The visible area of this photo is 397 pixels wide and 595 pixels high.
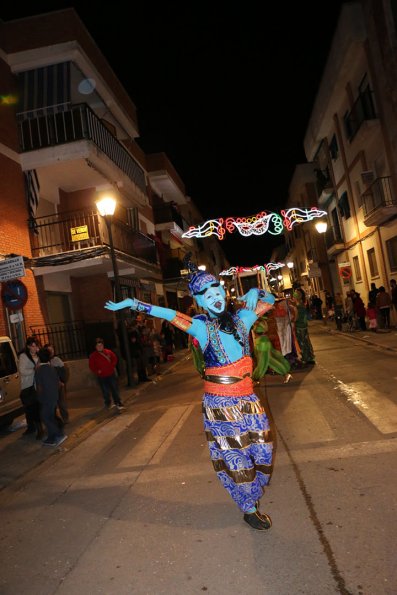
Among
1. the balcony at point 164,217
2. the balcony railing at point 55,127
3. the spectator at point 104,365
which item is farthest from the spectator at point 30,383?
the balcony at point 164,217

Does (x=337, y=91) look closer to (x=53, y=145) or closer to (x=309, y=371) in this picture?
(x=53, y=145)

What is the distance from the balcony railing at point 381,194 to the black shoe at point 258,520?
53.2 ft

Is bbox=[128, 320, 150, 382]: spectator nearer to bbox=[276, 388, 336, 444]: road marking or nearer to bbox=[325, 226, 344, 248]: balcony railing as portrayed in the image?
bbox=[276, 388, 336, 444]: road marking

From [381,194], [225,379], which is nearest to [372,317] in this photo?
[381,194]

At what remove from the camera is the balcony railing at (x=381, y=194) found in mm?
18172

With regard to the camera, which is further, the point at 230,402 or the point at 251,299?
the point at 251,299

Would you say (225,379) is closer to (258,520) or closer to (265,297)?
(265,297)

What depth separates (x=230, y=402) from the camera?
387 centimetres

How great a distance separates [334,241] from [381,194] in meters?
10.2

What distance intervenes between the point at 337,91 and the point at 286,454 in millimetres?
21505

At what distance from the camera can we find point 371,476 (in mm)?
4430

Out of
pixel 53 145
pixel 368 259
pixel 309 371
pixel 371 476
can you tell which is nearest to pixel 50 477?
pixel 371 476

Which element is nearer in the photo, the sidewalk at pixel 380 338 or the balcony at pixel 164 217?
the sidewalk at pixel 380 338

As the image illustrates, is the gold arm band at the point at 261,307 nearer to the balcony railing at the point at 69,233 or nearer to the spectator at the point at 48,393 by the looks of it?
the spectator at the point at 48,393
